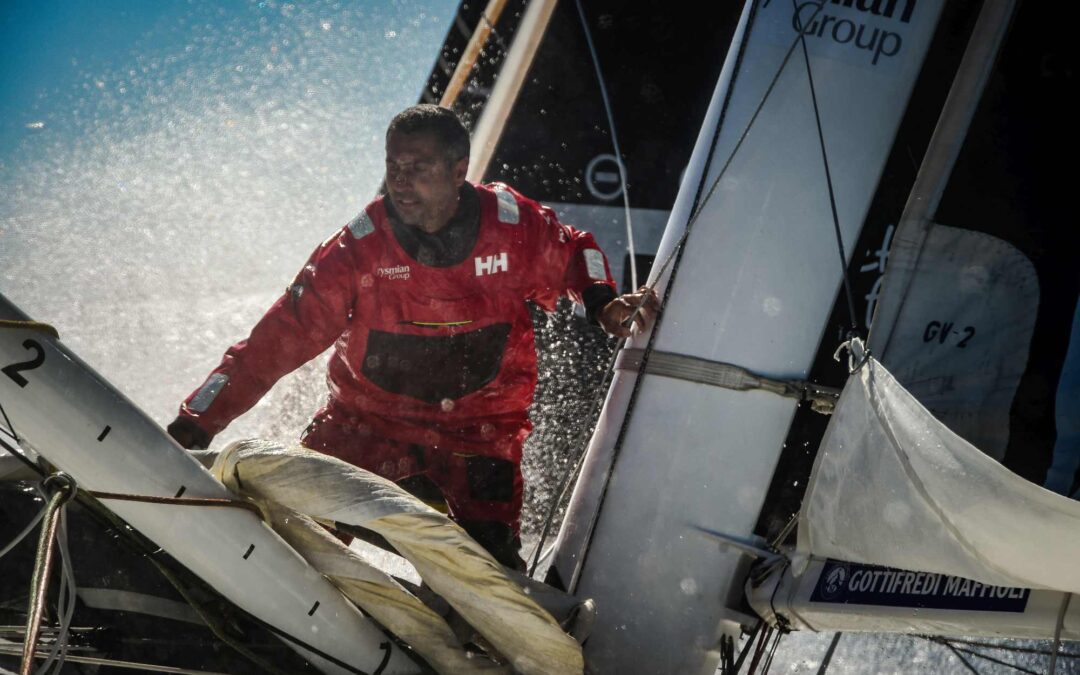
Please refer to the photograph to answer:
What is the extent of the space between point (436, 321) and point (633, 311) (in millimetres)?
444

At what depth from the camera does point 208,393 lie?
190 centimetres

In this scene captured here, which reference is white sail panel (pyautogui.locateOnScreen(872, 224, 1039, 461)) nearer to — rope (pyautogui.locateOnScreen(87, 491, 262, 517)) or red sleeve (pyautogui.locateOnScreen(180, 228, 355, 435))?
red sleeve (pyautogui.locateOnScreen(180, 228, 355, 435))

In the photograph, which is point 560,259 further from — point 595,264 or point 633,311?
point 633,311

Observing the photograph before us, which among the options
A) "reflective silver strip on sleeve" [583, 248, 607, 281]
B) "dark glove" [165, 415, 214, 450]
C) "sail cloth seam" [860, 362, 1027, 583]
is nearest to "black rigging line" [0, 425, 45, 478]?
"dark glove" [165, 415, 214, 450]

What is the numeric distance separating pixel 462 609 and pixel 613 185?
2.67 m

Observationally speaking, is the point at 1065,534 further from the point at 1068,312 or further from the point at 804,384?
the point at 1068,312

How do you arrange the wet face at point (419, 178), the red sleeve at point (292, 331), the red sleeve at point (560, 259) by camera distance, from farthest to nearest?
1. the red sleeve at point (560, 259)
2. the wet face at point (419, 178)
3. the red sleeve at point (292, 331)

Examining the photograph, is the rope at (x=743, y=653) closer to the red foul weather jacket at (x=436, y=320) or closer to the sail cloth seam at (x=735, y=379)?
the sail cloth seam at (x=735, y=379)

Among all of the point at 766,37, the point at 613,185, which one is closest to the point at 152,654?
the point at 766,37

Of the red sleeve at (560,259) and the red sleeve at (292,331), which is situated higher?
the red sleeve at (560,259)

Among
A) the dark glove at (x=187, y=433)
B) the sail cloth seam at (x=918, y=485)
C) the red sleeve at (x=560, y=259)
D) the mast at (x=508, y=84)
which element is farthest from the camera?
the mast at (x=508, y=84)

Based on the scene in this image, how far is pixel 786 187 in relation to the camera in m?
1.96

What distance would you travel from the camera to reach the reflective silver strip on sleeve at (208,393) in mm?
1876

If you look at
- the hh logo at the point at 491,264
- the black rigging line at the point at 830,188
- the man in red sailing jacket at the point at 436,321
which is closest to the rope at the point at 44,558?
the man in red sailing jacket at the point at 436,321
